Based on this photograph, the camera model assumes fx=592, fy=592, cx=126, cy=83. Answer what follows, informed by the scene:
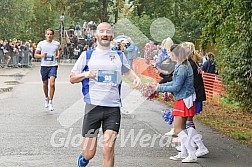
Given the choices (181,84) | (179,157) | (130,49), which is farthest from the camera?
(130,49)

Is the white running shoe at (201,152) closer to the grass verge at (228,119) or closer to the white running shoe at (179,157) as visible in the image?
the white running shoe at (179,157)

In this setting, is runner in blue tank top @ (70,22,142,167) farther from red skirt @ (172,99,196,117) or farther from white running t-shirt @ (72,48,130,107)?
red skirt @ (172,99,196,117)

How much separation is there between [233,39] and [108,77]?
6.58m

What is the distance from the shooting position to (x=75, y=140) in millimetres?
10102

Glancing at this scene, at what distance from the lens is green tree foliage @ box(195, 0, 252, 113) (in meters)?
11.7

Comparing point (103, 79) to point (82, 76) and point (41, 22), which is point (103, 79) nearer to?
point (82, 76)

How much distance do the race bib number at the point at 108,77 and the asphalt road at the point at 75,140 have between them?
4.91 feet

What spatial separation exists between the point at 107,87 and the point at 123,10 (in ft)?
162

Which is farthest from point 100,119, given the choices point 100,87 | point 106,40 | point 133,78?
point 106,40

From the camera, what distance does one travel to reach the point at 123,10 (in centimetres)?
5600

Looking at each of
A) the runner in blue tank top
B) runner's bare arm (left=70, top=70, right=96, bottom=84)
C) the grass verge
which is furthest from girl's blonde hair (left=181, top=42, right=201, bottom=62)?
runner's bare arm (left=70, top=70, right=96, bottom=84)

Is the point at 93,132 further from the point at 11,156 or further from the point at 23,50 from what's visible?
the point at 23,50

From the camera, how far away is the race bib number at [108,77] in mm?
7199

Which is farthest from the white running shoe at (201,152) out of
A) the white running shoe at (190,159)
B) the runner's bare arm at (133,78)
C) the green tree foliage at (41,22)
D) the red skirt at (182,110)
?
the green tree foliage at (41,22)
